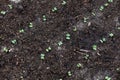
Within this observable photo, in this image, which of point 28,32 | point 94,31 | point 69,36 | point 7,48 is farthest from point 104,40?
point 7,48

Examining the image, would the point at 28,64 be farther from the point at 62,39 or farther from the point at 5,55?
the point at 62,39

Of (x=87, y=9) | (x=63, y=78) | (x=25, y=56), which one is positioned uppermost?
(x=87, y=9)

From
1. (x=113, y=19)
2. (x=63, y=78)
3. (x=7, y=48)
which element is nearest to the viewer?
(x=63, y=78)

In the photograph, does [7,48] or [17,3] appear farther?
[17,3]

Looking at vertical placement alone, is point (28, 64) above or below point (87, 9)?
below

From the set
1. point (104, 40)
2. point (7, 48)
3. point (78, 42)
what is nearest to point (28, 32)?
point (7, 48)

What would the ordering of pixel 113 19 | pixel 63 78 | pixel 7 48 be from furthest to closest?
pixel 113 19 < pixel 7 48 < pixel 63 78
